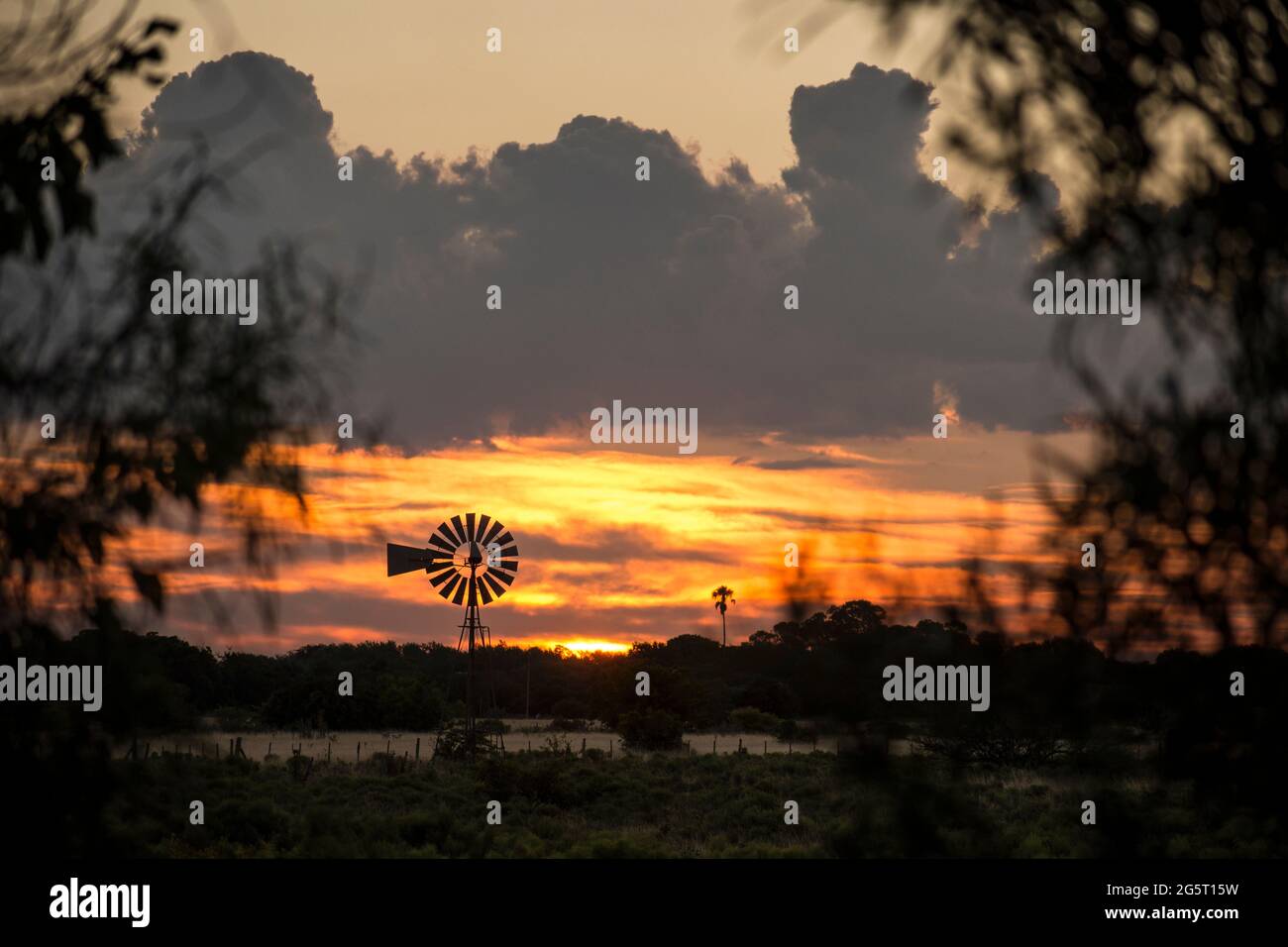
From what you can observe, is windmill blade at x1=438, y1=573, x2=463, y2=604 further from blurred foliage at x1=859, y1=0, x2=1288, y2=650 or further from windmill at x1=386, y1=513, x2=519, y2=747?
blurred foliage at x1=859, y1=0, x2=1288, y2=650

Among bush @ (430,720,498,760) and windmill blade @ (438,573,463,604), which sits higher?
windmill blade @ (438,573,463,604)

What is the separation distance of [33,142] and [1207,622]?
534 cm

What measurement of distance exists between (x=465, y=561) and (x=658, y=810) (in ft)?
37.7

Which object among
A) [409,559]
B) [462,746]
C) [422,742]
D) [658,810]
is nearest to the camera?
[658,810]

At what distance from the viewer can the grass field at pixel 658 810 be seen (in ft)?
19.9

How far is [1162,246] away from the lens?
5.38 meters

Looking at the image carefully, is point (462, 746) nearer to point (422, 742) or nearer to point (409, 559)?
point (409, 559)

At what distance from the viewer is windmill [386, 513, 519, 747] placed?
3672 cm

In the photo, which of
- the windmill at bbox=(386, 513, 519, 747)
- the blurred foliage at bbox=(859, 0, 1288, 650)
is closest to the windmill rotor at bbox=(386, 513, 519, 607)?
the windmill at bbox=(386, 513, 519, 747)

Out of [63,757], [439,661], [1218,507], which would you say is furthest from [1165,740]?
[439,661]

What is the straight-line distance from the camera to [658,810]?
2853 cm

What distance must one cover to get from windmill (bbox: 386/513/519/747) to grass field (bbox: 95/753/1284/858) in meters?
5.18

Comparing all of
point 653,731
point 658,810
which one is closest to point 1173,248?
point 658,810

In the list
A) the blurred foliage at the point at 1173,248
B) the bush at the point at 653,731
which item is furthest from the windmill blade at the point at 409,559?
the blurred foliage at the point at 1173,248
